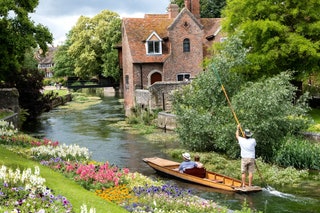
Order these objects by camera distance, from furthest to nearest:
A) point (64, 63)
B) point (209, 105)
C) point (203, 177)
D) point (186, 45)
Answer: point (64, 63) → point (186, 45) → point (209, 105) → point (203, 177)

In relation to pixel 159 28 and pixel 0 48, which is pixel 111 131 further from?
pixel 159 28

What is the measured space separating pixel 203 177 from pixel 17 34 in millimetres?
16789

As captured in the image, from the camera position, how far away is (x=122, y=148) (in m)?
26.9

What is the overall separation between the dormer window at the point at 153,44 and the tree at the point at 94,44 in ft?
94.8

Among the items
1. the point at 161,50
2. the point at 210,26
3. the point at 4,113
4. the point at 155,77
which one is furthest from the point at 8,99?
the point at 210,26

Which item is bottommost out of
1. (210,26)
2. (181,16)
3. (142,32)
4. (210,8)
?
(142,32)

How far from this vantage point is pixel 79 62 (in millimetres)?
82812

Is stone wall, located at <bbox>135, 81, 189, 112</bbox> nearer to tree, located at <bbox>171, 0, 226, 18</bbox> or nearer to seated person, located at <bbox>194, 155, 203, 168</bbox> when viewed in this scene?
seated person, located at <bbox>194, 155, 203, 168</bbox>

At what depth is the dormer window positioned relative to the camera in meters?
44.4


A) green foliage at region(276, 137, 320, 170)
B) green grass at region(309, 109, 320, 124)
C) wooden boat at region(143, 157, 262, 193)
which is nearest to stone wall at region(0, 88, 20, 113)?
wooden boat at region(143, 157, 262, 193)

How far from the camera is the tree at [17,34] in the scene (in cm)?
2834

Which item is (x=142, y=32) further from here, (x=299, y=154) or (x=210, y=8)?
(x=210, y=8)

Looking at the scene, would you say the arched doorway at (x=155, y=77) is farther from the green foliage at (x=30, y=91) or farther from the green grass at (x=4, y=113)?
the green grass at (x=4, y=113)

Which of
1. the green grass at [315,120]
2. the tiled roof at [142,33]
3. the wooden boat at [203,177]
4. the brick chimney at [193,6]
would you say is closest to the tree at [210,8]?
the brick chimney at [193,6]
